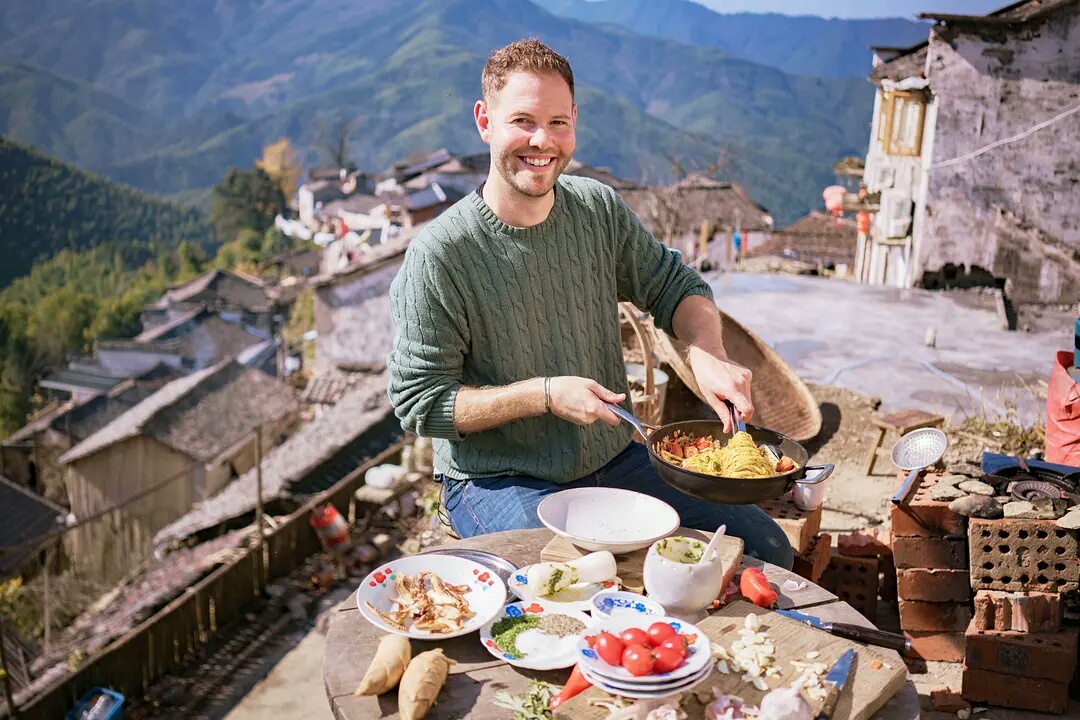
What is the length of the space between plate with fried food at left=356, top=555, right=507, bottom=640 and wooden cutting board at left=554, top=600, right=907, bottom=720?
16.5 inches

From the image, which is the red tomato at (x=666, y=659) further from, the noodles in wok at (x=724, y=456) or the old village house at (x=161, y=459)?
the old village house at (x=161, y=459)

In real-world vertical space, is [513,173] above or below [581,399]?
above

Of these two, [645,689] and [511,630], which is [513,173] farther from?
[645,689]

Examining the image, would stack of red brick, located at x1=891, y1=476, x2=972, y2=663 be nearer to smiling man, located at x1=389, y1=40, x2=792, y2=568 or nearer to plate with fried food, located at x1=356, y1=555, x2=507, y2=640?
smiling man, located at x1=389, y1=40, x2=792, y2=568

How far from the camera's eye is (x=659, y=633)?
1.73m

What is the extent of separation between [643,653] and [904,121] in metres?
15.5

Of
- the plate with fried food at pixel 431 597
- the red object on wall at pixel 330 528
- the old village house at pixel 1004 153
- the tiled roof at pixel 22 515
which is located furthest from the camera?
the tiled roof at pixel 22 515

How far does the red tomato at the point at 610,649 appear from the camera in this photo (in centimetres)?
169

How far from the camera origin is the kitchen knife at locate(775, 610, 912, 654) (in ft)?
6.54

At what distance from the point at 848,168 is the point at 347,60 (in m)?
191

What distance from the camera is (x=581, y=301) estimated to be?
312 centimetres

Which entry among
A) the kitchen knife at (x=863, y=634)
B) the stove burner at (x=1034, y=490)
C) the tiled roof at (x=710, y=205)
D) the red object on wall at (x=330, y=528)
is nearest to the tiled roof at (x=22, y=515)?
the red object on wall at (x=330, y=528)

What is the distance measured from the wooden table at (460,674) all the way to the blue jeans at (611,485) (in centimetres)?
43

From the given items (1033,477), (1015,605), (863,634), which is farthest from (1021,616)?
(863,634)
